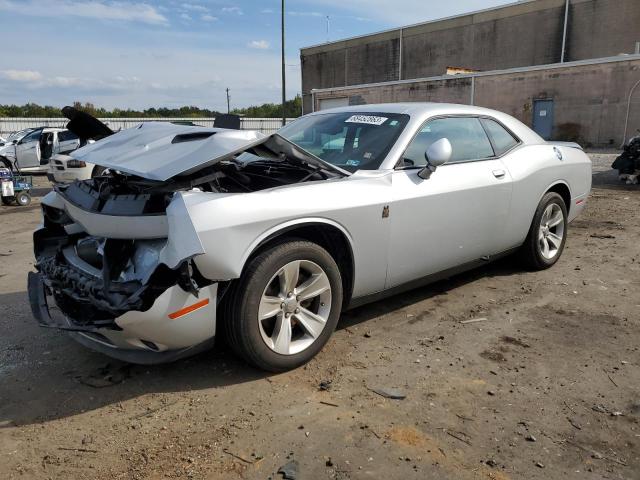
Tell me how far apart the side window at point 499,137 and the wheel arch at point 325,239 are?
6.47 feet

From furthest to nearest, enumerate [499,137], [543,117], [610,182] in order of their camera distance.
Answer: [543,117] → [610,182] → [499,137]

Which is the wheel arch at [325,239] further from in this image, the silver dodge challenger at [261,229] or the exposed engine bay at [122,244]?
the exposed engine bay at [122,244]

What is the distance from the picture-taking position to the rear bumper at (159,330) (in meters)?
2.64

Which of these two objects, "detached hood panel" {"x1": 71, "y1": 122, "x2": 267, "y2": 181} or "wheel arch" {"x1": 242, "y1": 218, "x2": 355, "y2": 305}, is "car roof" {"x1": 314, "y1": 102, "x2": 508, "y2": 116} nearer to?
"wheel arch" {"x1": 242, "y1": 218, "x2": 355, "y2": 305}

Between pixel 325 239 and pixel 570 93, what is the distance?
25245 mm

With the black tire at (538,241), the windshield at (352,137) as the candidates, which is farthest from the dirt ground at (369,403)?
the windshield at (352,137)

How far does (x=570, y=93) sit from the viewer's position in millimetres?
24609

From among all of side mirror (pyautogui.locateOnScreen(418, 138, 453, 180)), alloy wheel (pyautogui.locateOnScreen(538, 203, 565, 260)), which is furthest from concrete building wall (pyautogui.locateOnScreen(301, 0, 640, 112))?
side mirror (pyautogui.locateOnScreen(418, 138, 453, 180))

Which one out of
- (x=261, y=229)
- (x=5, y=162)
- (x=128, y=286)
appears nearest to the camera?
(x=128, y=286)

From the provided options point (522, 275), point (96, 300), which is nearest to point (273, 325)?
point (96, 300)

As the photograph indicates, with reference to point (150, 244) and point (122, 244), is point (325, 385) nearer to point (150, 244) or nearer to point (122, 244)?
point (150, 244)

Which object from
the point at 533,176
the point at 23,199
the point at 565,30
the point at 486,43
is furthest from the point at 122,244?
the point at 486,43

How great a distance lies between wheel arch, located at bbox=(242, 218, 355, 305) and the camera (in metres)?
2.95

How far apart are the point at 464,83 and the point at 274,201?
→ 27808mm
